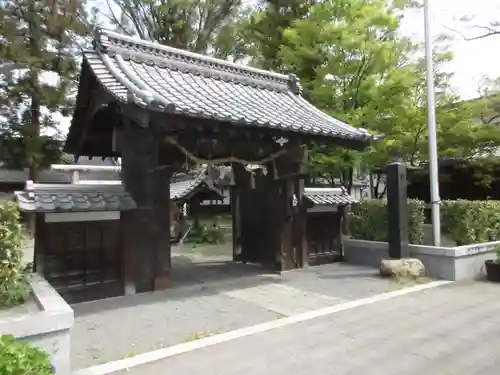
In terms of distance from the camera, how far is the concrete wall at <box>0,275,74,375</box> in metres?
3.74

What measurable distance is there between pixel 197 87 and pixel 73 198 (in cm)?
332

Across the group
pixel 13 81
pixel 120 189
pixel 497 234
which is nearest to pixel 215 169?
pixel 120 189

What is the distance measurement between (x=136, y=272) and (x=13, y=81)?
532 inches

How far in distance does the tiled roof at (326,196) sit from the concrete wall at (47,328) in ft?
22.0

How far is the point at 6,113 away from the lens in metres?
17.5

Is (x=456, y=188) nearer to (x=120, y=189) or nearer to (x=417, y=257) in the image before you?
(x=417, y=257)

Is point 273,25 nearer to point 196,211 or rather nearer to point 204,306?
point 196,211

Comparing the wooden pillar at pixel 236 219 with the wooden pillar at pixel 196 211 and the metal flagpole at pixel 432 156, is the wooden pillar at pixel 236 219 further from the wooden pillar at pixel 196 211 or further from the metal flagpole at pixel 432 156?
the wooden pillar at pixel 196 211

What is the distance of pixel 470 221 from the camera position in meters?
9.50

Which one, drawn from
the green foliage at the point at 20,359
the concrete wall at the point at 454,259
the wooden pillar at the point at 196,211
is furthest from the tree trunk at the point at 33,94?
the green foliage at the point at 20,359

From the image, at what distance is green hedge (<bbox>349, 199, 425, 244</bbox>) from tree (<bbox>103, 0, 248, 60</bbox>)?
1215 centimetres

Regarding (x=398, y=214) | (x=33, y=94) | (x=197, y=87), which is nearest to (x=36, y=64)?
(x=33, y=94)

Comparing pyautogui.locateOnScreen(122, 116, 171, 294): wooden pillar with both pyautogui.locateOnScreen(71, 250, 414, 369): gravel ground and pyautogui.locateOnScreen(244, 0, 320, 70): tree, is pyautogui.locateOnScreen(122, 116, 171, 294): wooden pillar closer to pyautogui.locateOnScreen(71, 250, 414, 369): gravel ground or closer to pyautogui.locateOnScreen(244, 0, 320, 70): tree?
pyautogui.locateOnScreen(71, 250, 414, 369): gravel ground

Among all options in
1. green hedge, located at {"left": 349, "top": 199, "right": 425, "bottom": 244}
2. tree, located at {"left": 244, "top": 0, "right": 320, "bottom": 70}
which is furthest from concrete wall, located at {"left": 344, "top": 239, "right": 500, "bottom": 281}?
tree, located at {"left": 244, "top": 0, "right": 320, "bottom": 70}
